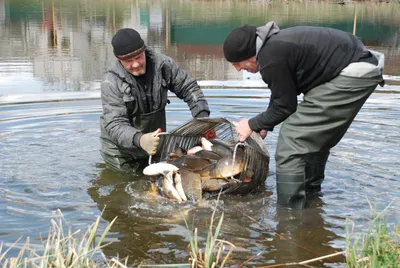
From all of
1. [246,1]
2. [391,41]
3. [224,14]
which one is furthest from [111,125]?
[246,1]

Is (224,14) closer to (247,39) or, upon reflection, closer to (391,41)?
(391,41)

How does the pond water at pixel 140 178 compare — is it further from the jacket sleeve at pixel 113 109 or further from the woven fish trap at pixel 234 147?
the jacket sleeve at pixel 113 109

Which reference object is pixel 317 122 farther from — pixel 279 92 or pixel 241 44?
pixel 241 44

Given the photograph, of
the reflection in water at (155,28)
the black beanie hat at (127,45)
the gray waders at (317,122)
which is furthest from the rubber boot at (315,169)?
the reflection in water at (155,28)

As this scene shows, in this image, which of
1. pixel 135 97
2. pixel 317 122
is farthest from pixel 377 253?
pixel 135 97

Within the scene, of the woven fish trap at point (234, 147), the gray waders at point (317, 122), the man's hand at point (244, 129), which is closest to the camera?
the gray waders at point (317, 122)

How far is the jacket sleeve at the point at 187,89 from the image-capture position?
6410 millimetres

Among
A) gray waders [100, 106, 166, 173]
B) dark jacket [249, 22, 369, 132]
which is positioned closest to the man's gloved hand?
gray waders [100, 106, 166, 173]

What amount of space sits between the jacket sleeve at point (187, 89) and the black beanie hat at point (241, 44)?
1746 mm

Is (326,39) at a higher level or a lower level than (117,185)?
higher

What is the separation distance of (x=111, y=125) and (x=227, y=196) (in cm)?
143

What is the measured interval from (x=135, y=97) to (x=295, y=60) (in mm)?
2118

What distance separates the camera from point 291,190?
529 cm

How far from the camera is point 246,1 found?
3378cm
